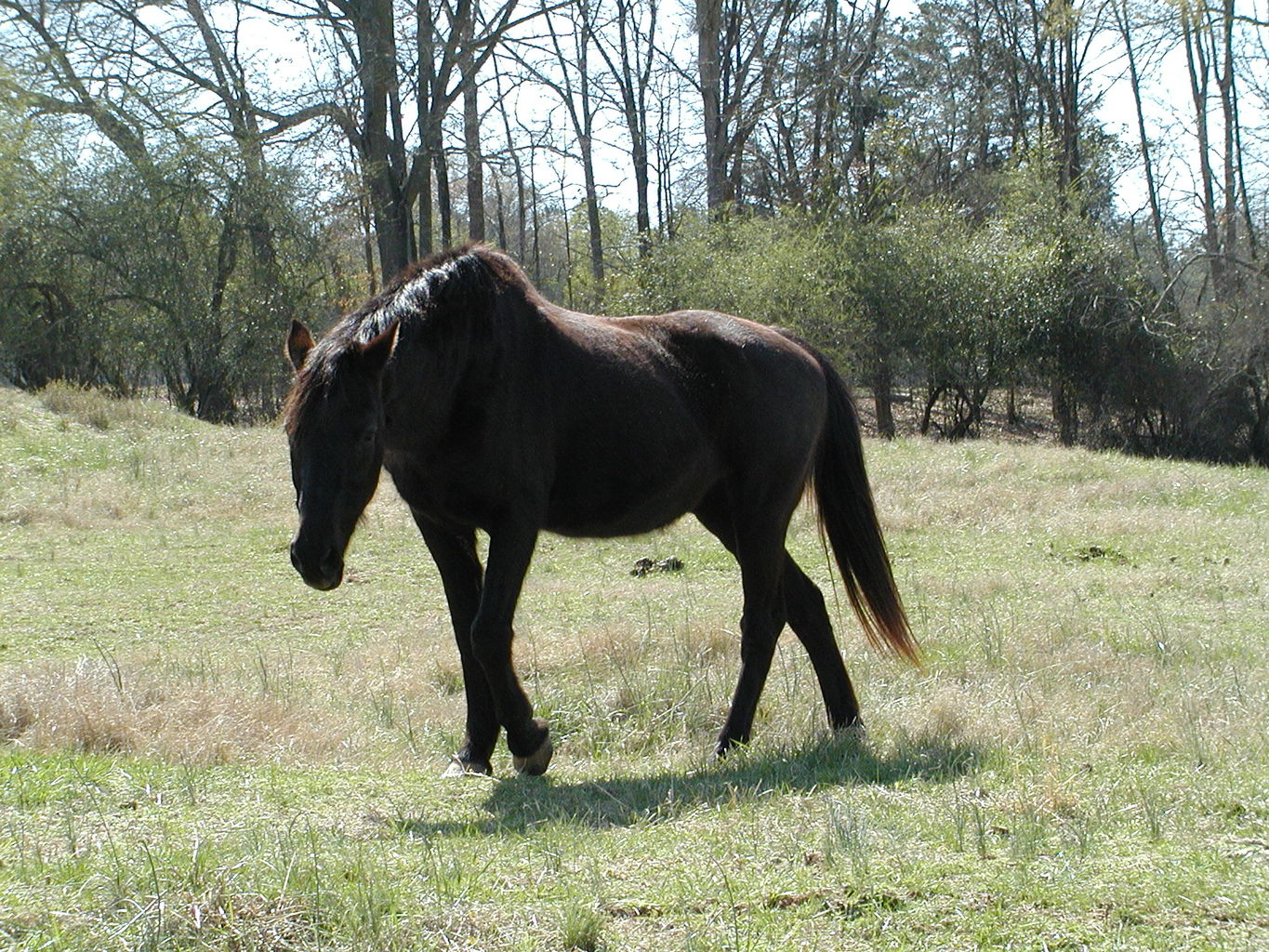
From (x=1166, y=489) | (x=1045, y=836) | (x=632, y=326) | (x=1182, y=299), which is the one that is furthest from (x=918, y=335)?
(x=1045, y=836)

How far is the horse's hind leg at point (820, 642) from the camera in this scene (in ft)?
19.6

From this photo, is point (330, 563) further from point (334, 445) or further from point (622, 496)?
point (622, 496)

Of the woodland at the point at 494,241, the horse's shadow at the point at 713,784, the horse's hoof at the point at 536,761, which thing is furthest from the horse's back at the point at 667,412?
the woodland at the point at 494,241

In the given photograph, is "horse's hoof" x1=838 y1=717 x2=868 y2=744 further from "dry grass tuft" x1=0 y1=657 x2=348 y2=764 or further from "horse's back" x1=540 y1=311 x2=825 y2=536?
"dry grass tuft" x1=0 y1=657 x2=348 y2=764

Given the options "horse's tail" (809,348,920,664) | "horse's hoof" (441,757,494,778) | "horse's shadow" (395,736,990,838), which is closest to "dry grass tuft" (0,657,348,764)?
"horse's hoof" (441,757,494,778)

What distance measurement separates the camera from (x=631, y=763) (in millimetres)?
5664

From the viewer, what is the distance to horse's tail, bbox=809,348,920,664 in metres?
6.23

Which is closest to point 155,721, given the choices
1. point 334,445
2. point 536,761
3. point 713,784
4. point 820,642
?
point 536,761

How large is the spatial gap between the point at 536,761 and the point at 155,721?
6.21 feet

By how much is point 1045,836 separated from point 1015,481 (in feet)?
42.3

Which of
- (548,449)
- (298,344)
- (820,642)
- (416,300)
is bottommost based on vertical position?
(820,642)

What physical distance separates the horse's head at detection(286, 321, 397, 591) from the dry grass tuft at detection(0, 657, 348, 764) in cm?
143

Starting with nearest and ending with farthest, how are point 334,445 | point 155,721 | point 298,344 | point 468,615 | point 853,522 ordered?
point 334,445 < point 298,344 < point 468,615 < point 155,721 < point 853,522

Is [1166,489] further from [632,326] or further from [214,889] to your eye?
[214,889]
